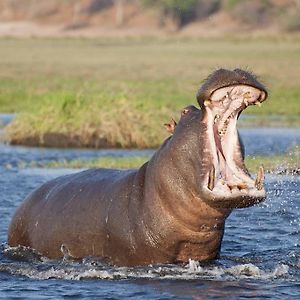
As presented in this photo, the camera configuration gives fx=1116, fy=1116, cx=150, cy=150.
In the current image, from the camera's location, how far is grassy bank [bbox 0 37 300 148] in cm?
1866

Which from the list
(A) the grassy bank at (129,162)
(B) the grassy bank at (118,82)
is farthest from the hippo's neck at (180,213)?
(A) the grassy bank at (129,162)

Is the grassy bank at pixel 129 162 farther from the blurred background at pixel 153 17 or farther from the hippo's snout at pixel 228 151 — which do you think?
the blurred background at pixel 153 17

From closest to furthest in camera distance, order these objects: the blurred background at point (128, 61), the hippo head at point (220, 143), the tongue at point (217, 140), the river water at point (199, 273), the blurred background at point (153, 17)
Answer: the hippo head at point (220, 143)
the tongue at point (217, 140)
the river water at point (199, 273)
the blurred background at point (128, 61)
the blurred background at point (153, 17)

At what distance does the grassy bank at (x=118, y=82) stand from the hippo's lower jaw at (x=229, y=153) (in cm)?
43

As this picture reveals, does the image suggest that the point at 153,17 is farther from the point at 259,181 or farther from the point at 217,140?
the point at 259,181

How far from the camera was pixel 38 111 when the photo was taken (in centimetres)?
1906

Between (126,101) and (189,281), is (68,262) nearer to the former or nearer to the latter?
(189,281)

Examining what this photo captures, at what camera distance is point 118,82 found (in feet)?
98.7

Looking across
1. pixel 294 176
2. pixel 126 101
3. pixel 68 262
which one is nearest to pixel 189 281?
pixel 68 262

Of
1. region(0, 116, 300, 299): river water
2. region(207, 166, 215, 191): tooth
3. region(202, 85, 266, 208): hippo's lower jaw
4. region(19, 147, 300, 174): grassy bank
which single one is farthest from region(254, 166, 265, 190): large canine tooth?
region(19, 147, 300, 174): grassy bank

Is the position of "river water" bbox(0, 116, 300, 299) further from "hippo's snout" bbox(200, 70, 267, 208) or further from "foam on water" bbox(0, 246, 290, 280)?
"hippo's snout" bbox(200, 70, 267, 208)

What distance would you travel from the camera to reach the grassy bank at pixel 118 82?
18.7 metres

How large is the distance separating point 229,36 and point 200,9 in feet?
27.1

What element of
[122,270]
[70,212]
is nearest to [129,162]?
[70,212]
